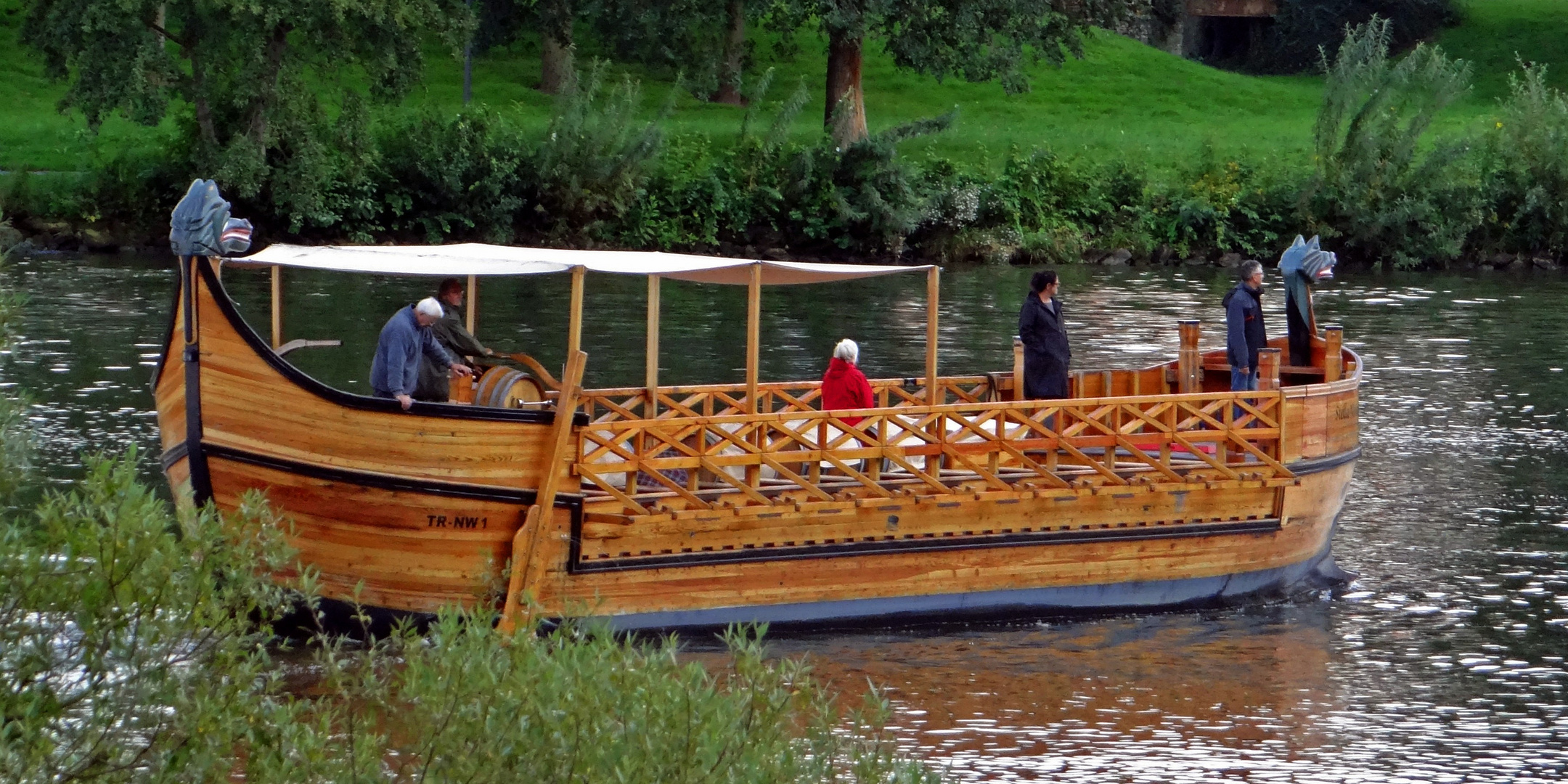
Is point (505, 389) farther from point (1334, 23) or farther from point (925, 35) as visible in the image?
point (1334, 23)

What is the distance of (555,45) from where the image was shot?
183ft

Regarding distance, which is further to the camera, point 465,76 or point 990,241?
point 465,76

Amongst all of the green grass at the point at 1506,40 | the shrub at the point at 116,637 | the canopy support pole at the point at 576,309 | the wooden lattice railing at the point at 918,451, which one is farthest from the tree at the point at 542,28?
the shrub at the point at 116,637

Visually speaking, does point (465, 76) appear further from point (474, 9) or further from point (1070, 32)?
point (1070, 32)

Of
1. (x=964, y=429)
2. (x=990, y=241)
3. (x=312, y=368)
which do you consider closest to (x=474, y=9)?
(x=990, y=241)

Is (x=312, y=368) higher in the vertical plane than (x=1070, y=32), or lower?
lower

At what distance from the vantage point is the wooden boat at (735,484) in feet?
42.8

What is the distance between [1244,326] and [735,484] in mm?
5197

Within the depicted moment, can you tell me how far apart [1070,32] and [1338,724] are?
1559 inches

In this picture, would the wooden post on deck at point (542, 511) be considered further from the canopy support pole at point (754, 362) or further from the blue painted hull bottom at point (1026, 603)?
the canopy support pole at point (754, 362)

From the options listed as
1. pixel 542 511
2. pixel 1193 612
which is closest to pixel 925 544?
pixel 1193 612

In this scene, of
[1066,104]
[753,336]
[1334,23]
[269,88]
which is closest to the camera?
[753,336]

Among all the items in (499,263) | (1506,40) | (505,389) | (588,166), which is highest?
(1506,40)

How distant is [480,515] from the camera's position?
515 inches
